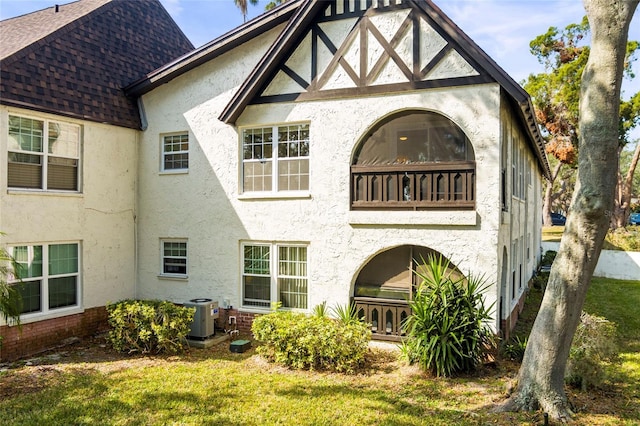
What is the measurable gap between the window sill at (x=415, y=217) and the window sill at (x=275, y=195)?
1.45m

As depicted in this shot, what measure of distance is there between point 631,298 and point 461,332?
13.8 metres

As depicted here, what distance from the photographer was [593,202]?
657 cm

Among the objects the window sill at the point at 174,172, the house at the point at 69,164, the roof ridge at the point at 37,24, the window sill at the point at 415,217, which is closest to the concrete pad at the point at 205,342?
the house at the point at 69,164

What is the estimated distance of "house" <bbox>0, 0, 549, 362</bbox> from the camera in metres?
10.1

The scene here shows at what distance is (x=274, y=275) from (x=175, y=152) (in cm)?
492

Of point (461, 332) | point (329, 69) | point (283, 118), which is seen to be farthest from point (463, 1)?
point (461, 332)

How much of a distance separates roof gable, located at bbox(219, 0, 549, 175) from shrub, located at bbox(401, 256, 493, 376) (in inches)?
175

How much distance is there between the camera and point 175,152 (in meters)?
13.4

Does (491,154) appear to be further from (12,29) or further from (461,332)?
(12,29)

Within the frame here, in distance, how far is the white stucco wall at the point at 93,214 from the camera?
1053cm

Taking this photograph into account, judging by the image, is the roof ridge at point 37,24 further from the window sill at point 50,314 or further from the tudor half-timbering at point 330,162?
the window sill at point 50,314

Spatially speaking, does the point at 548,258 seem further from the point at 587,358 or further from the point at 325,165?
the point at 325,165

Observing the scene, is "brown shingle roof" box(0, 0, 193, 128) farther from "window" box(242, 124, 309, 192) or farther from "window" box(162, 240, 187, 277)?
"window" box(242, 124, 309, 192)

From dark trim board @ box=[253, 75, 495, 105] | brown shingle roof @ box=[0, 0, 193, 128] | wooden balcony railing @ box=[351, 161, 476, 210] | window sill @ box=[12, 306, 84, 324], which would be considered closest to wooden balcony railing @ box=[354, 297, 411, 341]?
wooden balcony railing @ box=[351, 161, 476, 210]
